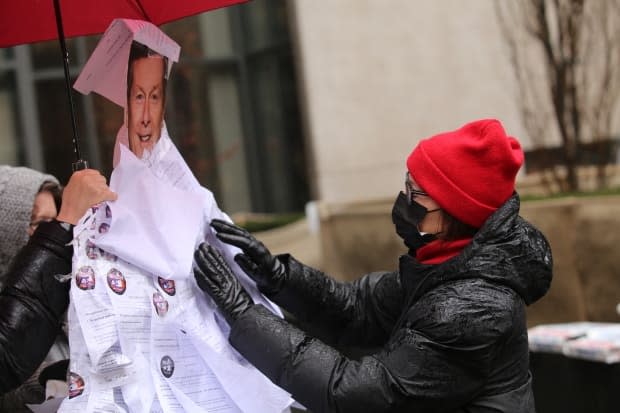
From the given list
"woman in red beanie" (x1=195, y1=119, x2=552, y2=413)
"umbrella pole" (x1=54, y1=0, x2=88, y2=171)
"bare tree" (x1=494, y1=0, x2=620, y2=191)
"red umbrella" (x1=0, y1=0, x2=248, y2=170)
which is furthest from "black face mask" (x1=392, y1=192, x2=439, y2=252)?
"bare tree" (x1=494, y1=0, x2=620, y2=191)

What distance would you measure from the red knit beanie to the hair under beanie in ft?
4.20

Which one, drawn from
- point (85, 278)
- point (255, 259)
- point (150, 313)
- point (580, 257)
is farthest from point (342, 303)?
point (580, 257)

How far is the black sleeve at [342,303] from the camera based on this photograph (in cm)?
250

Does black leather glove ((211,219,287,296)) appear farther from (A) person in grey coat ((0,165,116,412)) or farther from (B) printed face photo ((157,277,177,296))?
(A) person in grey coat ((0,165,116,412))

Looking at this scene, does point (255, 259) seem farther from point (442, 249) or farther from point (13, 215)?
point (13, 215)

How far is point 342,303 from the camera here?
8.46 feet

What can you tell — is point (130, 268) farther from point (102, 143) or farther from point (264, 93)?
point (264, 93)

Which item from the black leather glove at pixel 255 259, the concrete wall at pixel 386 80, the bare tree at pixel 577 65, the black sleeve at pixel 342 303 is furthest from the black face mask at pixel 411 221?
the concrete wall at pixel 386 80

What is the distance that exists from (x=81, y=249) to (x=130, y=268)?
5.1 inches

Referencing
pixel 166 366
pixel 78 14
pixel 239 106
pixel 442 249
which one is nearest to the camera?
pixel 166 366

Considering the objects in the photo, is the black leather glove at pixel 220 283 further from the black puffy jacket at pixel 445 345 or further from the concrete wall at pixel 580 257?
the concrete wall at pixel 580 257

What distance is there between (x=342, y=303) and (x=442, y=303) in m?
0.56

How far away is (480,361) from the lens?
6.70 ft

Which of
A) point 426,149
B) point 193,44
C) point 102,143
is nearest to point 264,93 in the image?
point 193,44
